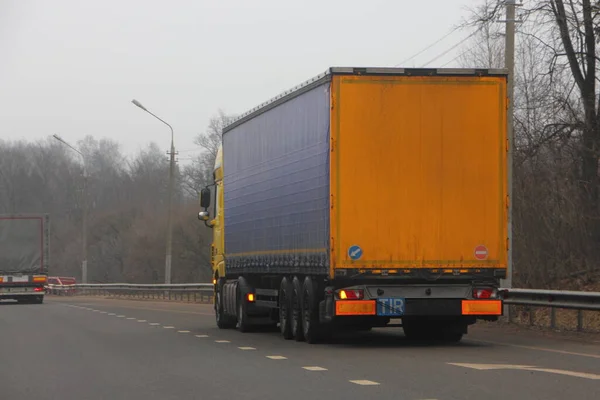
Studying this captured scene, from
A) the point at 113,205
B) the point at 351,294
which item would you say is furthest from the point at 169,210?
the point at 113,205

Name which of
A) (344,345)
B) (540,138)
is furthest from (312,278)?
(540,138)

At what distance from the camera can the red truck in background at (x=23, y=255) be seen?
136 feet

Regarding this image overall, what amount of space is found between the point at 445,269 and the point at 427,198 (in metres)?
1.00

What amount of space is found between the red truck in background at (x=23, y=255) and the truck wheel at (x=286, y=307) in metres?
26.3

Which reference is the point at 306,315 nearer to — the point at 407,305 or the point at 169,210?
the point at 407,305

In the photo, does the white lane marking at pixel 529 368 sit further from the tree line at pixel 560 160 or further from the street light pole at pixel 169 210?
the street light pole at pixel 169 210

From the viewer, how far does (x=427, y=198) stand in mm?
14516

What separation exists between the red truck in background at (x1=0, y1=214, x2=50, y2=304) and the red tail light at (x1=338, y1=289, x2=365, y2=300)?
29.2 m

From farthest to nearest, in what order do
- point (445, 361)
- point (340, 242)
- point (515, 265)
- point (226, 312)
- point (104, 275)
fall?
point (104, 275) < point (515, 265) < point (226, 312) < point (340, 242) < point (445, 361)

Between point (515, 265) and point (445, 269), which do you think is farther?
point (515, 265)

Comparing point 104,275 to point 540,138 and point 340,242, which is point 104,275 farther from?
point 340,242

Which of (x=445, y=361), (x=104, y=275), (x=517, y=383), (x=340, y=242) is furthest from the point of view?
(x=104, y=275)

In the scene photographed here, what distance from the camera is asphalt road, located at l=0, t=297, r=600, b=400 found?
388 inches

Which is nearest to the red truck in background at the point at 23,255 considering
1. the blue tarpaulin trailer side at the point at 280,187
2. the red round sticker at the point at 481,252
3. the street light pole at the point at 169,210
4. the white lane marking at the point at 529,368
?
the street light pole at the point at 169,210
